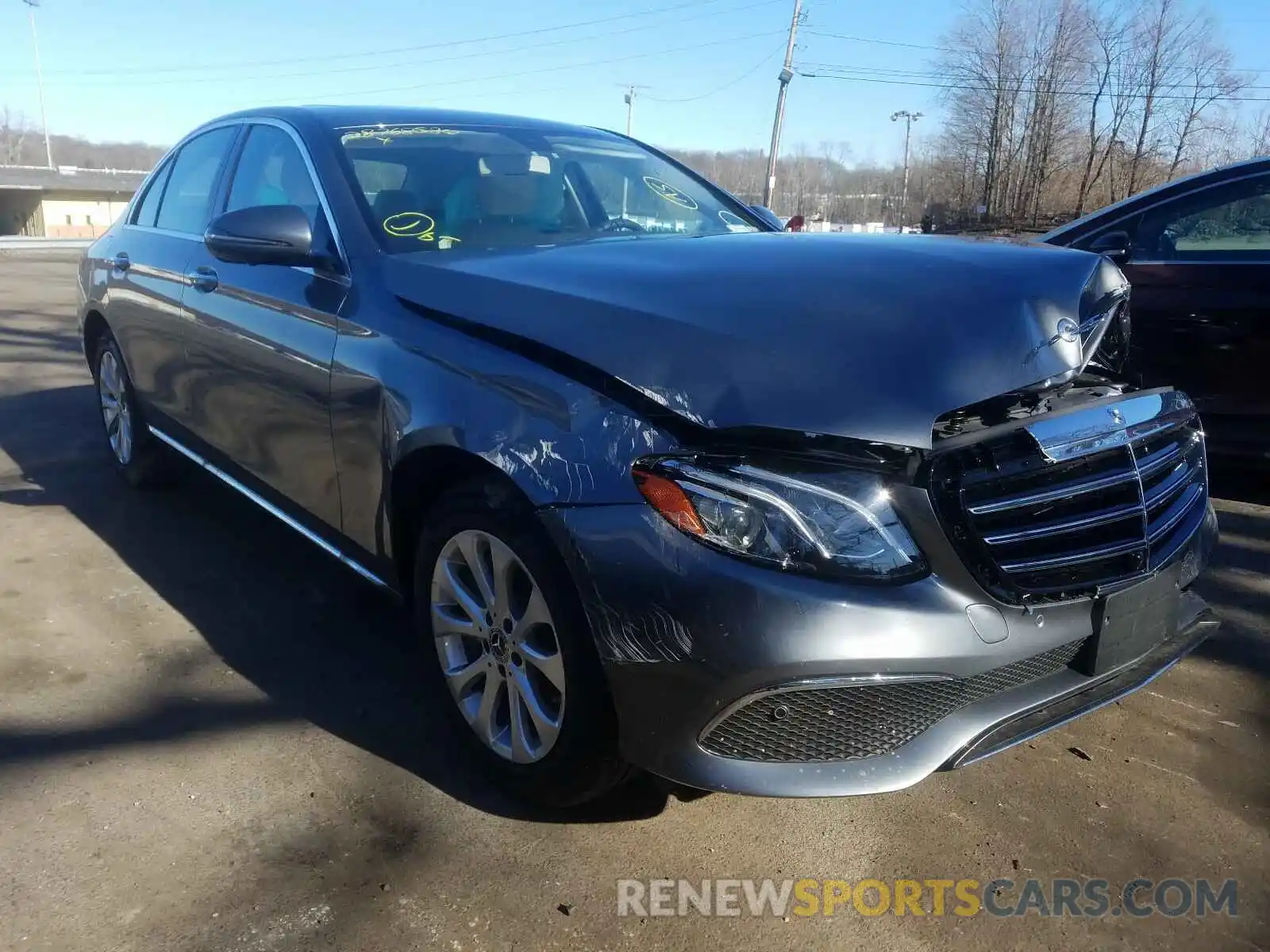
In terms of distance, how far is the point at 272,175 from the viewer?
3.46 m

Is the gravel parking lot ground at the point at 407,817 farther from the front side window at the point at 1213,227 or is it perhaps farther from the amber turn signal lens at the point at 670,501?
the front side window at the point at 1213,227

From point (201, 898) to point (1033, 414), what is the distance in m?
2.02

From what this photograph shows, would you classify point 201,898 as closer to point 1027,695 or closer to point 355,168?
point 1027,695

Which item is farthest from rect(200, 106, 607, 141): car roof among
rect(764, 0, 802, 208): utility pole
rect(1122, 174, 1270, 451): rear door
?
rect(764, 0, 802, 208): utility pole

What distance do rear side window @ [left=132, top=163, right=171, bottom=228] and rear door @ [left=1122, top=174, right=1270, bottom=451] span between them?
437cm

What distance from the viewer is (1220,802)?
8.22ft

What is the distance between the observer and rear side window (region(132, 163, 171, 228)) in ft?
15.0

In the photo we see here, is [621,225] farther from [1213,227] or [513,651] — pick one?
[1213,227]

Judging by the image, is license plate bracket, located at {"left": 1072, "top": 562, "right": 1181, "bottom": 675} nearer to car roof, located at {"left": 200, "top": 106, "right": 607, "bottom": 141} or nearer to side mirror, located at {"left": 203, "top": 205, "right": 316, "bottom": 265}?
side mirror, located at {"left": 203, "top": 205, "right": 316, "bottom": 265}

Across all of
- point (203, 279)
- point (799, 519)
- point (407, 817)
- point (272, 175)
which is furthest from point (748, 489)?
point (203, 279)

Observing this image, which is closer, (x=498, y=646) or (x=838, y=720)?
(x=838, y=720)

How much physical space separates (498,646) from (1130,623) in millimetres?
1423

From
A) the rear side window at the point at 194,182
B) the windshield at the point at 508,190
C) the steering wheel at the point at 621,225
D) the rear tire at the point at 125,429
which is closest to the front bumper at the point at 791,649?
the windshield at the point at 508,190

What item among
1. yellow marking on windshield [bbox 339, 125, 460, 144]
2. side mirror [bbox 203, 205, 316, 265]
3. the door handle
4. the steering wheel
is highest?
yellow marking on windshield [bbox 339, 125, 460, 144]
